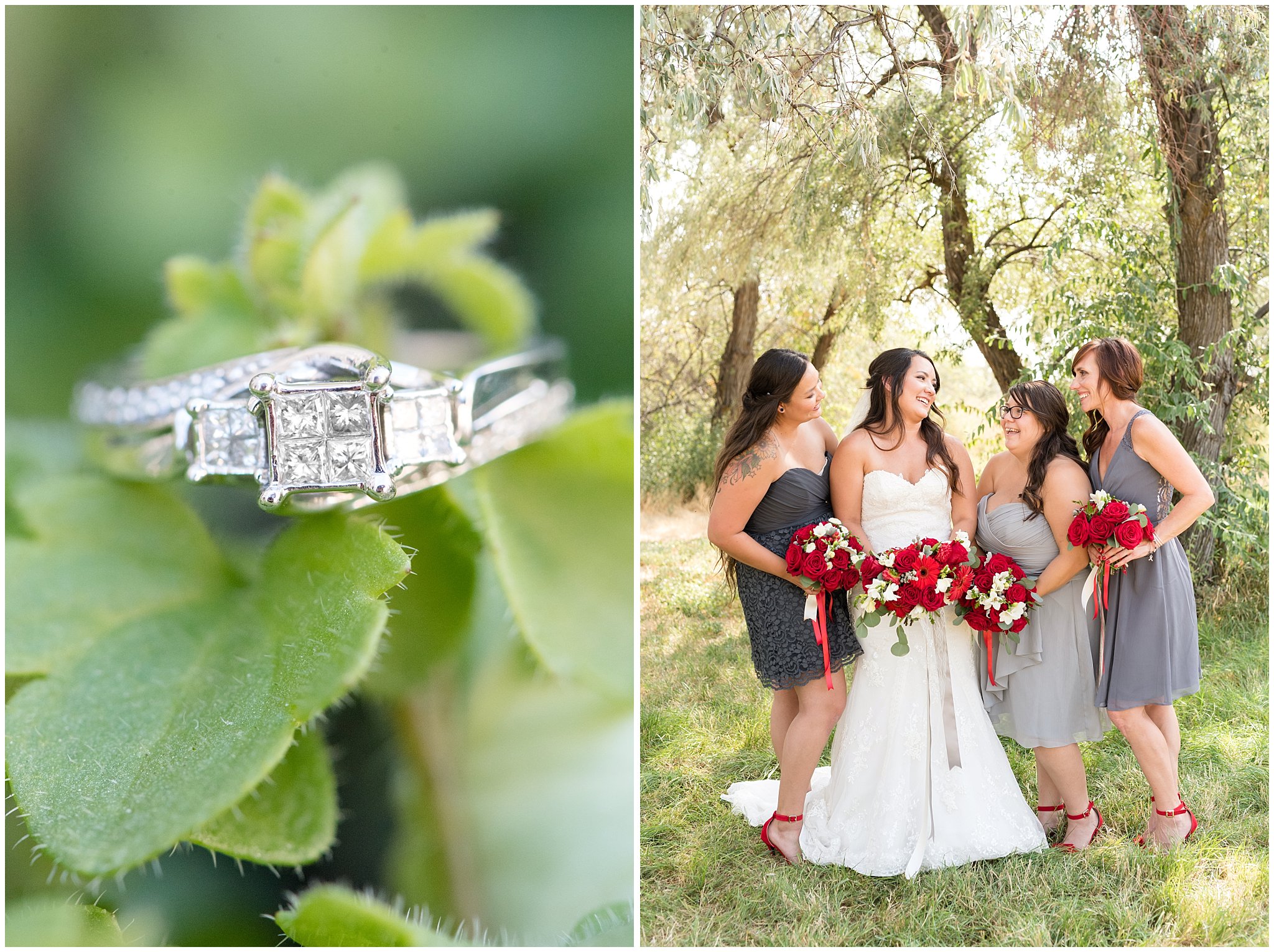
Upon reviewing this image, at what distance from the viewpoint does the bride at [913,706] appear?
2.09 meters

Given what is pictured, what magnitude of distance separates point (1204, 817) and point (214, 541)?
2505 millimetres

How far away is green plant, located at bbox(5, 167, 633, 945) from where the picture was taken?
103 centimetres

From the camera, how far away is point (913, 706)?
2.16 meters

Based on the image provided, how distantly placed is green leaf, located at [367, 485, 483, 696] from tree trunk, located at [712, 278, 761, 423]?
3987 mm

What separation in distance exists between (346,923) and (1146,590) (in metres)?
1.92

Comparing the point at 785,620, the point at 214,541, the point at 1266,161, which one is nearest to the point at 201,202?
the point at 214,541

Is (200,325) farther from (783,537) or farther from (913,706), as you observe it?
(913,706)

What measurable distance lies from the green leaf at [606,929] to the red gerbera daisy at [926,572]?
3.33 ft

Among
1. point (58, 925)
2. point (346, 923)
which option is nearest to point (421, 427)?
point (346, 923)

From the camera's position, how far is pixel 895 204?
161 inches

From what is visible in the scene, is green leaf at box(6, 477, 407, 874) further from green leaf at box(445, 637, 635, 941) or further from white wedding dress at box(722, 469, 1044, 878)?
white wedding dress at box(722, 469, 1044, 878)

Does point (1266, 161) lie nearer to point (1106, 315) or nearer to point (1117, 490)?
point (1106, 315)

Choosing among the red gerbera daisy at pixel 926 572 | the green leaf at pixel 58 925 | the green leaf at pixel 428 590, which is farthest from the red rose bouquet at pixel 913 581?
the green leaf at pixel 58 925

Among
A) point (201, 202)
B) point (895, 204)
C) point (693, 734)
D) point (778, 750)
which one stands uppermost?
point (895, 204)
